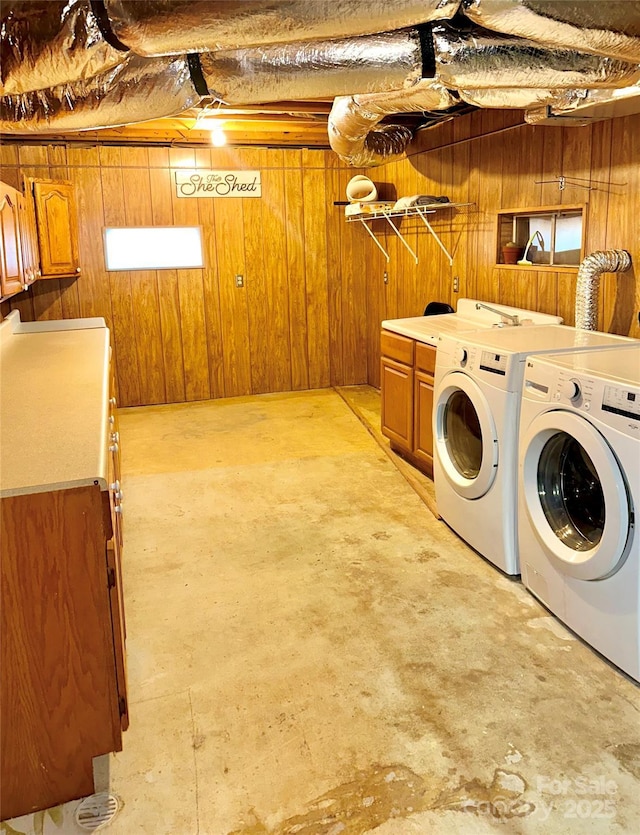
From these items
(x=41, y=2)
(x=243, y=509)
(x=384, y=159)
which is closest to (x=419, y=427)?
(x=243, y=509)

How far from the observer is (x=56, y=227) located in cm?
521

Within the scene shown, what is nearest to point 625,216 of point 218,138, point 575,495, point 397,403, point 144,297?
point 575,495

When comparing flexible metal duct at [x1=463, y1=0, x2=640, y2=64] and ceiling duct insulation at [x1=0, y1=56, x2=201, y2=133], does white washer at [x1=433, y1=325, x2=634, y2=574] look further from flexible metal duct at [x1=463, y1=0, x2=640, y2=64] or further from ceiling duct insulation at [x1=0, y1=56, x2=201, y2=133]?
ceiling duct insulation at [x1=0, y1=56, x2=201, y2=133]

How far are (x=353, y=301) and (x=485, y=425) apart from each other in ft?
12.6

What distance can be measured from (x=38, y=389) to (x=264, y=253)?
382 cm

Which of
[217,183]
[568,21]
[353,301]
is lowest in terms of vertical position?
[353,301]

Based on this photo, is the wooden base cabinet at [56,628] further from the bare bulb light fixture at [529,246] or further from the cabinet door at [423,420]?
the bare bulb light fixture at [529,246]

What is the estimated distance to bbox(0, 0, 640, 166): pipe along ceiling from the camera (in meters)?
1.73

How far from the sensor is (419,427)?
4297mm

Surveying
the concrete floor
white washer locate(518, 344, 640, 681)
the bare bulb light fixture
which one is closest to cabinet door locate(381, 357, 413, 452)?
the concrete floor

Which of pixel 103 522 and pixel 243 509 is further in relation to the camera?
pixel 243 509

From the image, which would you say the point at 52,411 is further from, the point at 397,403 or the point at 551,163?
the point at 551,163

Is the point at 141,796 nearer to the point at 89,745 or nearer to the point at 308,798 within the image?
the point at 89,745

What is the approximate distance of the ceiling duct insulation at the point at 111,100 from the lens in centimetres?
231
